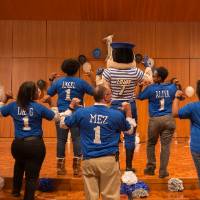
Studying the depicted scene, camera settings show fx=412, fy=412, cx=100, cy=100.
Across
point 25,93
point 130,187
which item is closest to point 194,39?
point 130,187

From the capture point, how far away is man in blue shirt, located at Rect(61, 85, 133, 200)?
3900mm

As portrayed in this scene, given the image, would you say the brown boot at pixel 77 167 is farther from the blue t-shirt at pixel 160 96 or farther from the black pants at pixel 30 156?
the blue t-shirt at pixel 160 96

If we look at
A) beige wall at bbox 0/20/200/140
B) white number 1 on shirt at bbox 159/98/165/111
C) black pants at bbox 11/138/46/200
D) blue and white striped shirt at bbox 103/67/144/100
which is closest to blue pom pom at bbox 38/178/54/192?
black pants at bbox 11/138/46/200

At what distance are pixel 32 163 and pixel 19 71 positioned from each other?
→ 7.20 meters

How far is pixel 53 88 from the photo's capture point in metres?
5.66

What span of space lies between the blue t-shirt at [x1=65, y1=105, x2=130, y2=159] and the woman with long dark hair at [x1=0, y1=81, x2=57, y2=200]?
0.85 meters

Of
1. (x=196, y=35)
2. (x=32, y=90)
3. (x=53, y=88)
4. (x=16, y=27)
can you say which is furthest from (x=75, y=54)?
(x=32, y=90)

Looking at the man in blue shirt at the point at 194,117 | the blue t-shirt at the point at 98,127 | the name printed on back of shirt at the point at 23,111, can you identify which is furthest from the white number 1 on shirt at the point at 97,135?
the name printed on back of shirt at the point at 23,111

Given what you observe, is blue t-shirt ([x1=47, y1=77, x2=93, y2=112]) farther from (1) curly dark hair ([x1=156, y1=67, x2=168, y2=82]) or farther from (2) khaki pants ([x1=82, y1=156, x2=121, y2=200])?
(2) khaki pants ([x1=82, y1=156, x2=121, y2=200])

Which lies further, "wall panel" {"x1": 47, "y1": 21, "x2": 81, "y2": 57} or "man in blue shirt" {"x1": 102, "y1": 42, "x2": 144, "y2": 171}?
"wall panel" {"x1": 47, "y1": 21, "x2": 81, "y2": 57}

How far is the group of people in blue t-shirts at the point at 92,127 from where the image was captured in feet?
12.9

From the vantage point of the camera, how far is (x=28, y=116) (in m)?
4.69

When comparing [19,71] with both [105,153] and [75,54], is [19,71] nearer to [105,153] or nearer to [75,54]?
[75,54]

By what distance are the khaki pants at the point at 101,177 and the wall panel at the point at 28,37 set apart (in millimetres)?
8116
